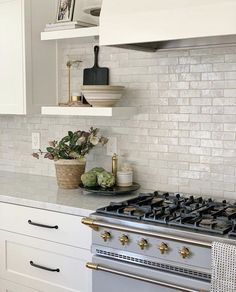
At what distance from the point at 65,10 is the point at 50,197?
115 centimetres

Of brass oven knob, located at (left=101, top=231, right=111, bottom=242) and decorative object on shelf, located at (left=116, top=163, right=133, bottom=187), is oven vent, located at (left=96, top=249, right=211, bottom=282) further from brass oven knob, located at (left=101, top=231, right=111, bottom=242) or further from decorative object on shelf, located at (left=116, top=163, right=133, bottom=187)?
decorative object on shelf, located at (left=116, top=163, right=133, bottom=187)

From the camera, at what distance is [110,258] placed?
229 cm

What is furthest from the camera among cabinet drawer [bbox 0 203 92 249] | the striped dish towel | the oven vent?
cabinet drawer [bbox 0 203 92 249]

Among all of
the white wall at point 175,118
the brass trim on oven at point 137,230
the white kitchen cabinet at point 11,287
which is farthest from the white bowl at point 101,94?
the white kitchen cabinet at point 11,287

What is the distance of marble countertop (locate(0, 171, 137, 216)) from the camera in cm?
249

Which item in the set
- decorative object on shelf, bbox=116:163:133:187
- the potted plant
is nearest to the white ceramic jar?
decorative object on shelf, bbox=116:163:133:187

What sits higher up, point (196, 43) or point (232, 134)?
point (196, 43)

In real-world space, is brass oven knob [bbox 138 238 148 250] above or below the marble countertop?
below

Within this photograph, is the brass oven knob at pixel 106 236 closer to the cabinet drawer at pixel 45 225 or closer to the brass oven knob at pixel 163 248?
the cabinet drawer at pixel 45 225

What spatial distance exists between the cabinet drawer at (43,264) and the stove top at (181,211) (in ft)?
1.11

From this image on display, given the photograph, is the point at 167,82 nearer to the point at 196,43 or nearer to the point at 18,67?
the point at 196,43

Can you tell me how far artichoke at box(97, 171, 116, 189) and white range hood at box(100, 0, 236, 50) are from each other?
30.5 inches

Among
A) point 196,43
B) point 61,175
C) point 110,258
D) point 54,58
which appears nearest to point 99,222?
point 110,258

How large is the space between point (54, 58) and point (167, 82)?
0.85 m
